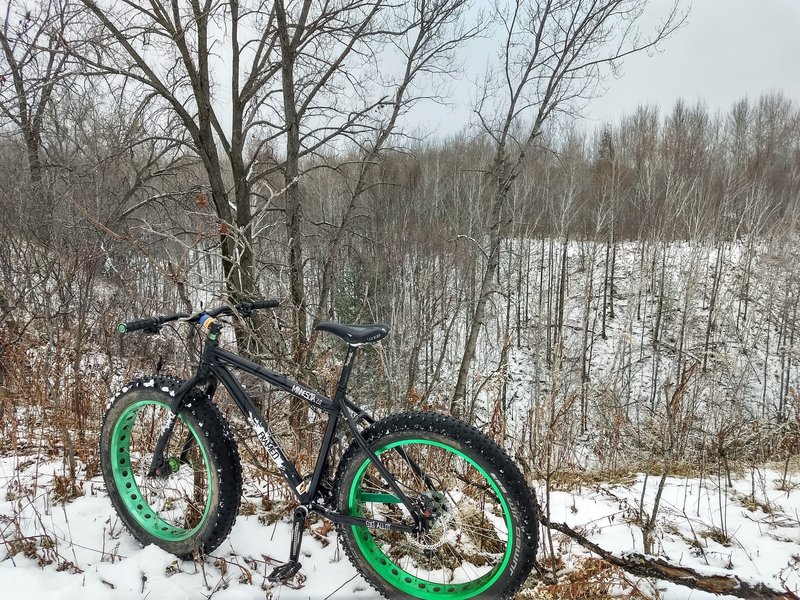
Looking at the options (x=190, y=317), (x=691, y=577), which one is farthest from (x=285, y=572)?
(x=691, y=577)

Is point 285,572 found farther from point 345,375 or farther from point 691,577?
point 691,577

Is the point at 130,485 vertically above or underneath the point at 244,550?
above

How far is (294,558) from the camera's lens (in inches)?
76.6

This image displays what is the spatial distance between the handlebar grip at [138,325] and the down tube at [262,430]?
1.31ft

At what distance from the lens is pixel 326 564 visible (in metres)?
2.16

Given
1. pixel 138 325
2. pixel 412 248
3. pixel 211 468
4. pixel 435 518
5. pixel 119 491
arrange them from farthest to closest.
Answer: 1. pixel 412 248
2. pixel 119 491
3. pixel 138 325
4. pixel 211 468
5. pixel 435 518

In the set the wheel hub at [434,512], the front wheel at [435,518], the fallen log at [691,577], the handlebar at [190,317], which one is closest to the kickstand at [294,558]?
the front wheel at [435,518]

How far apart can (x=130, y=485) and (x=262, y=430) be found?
895 millimetres

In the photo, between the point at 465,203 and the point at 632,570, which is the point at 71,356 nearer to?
the point at 632,570

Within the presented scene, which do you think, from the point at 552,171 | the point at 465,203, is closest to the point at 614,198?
the point at 552,171

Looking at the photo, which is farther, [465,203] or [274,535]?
[465,203]

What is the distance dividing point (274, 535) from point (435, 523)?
41.0 inches

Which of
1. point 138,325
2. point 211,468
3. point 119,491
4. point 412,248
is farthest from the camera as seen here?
point 412,248

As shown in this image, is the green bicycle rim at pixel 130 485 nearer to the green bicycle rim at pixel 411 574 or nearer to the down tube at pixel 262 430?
the down tube at pixel 262 430
